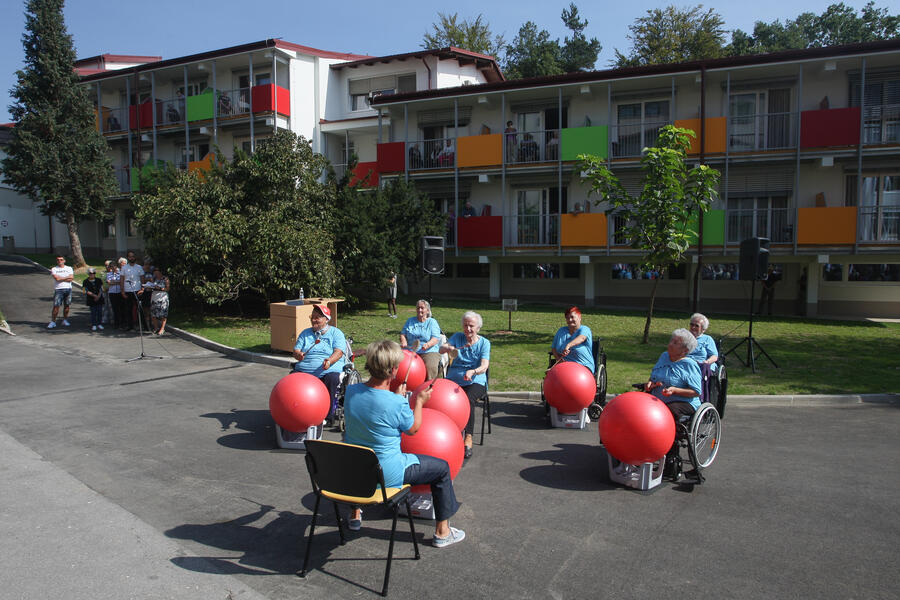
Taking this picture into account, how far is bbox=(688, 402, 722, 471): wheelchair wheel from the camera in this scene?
18.7 feet

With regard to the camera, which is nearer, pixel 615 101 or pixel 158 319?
pixel 158 319

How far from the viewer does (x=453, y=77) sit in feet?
92.3

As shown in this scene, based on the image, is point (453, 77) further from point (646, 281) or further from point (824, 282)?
point (824, 282)

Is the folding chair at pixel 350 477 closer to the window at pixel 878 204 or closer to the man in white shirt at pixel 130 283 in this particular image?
the man in white shirt at pixel 130 283

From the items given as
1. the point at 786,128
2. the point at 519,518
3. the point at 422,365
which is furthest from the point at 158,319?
the point at 786,128

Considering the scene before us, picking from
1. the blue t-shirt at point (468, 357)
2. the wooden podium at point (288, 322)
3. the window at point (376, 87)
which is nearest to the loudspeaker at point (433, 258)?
the wooden podium at point (288, 322)

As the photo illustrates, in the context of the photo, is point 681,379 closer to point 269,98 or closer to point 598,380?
point 598,380

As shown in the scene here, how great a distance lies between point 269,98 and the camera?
1048 inches

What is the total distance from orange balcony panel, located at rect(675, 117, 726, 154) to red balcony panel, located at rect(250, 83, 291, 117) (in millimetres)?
17362

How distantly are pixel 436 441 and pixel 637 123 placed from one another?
19387mm

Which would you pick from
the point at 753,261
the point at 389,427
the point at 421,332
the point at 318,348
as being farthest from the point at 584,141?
the point at 389,427

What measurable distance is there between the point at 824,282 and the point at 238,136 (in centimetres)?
2612

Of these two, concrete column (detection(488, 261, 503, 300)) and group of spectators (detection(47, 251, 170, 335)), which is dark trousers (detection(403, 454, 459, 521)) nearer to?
group of spectators (detection(47, 251, 170, 335))

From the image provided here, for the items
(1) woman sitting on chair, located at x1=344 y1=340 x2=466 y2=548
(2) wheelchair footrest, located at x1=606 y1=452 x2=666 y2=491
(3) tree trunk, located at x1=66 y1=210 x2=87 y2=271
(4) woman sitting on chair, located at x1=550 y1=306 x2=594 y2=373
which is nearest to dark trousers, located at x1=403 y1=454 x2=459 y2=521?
(1) woman sitting on chair, located at x1=344 y1=340 x2=466 y2=548
